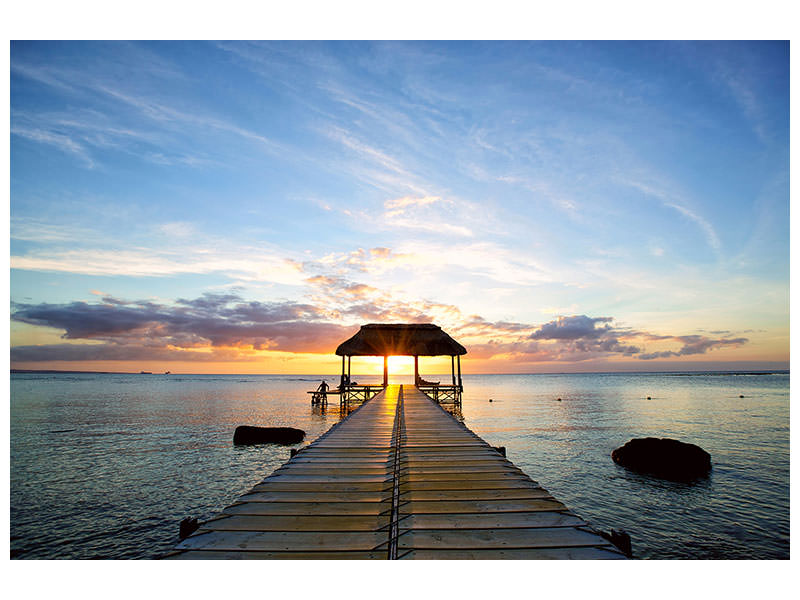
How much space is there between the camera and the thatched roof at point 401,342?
29422 mm

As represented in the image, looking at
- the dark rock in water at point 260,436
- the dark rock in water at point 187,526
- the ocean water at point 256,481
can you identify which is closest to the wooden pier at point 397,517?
the dark rock in water at point 187,526

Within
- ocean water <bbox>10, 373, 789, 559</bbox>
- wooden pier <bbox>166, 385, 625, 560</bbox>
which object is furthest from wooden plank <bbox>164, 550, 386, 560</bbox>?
ocean water <bbox>10, 373, 789, 559</bbox>

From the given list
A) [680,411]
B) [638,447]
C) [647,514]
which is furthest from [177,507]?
[680,411]

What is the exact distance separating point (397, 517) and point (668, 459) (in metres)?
13.7

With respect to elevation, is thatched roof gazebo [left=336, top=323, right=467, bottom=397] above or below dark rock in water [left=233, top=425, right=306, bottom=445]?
above

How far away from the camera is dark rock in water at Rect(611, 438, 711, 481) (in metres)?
13.4

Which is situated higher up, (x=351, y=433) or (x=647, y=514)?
(x=351, y=433)

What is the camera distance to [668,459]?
13719 mm

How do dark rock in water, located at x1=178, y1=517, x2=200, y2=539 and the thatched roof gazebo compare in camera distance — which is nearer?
dark rock in water, located at x1=178, y1=517, x2=200, y2=539

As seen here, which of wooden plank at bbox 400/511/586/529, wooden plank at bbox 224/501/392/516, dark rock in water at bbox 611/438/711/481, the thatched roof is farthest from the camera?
the thatched roof

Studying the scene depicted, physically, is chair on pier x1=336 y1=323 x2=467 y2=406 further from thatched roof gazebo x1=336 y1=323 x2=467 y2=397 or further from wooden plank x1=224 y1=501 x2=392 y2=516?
wooden plank x1=224 y1=501 x2=392 y2=516

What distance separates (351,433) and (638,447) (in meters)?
10.9

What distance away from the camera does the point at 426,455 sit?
741 centimetres
